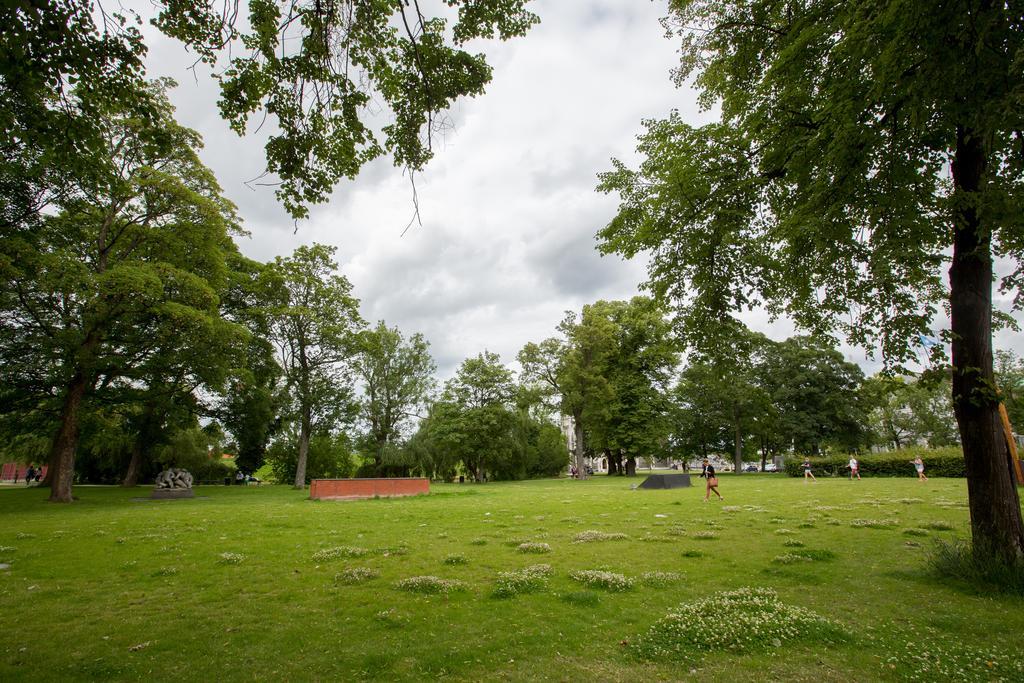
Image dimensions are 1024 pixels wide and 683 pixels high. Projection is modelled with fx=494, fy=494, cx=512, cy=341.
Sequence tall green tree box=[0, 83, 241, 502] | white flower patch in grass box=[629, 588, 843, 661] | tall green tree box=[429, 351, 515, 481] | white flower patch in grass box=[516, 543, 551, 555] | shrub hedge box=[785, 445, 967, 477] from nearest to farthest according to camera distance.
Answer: white flower patch in grass box=[629, 588, 843, 661] < white flower patch in grass box=[516, 543, 551, 555] < tall green tree box=[0, 83, 241, 502] < shrub hedge box=[785, 445, 967, 477] < tall green tree box=[429, 351, 515, 481]

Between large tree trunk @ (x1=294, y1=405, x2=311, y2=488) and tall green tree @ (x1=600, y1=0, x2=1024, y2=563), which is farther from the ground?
tall green tree @ (x1=600, y1=0, x2=1024, y2=563)

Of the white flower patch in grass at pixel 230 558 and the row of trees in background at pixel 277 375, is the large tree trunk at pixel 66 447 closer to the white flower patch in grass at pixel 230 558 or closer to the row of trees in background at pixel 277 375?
the row of trees in background at pixel 277 375

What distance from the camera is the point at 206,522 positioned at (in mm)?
15328

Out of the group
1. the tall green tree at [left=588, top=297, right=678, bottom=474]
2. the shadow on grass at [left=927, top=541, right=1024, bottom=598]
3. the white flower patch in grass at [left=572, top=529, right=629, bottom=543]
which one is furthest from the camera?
the tall green tree at [left=588, top=297, right=678, bottom=474]

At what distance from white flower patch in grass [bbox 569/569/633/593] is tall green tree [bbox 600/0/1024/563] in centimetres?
521

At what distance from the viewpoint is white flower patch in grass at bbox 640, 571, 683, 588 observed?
23.6 feet

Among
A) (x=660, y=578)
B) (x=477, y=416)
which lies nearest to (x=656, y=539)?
(x=660, y=578)

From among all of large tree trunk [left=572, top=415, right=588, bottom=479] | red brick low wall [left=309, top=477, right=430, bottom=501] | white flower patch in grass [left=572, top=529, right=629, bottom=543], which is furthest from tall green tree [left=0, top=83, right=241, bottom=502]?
large tree trunk [left=572, top=415, right=588, bottom=479]

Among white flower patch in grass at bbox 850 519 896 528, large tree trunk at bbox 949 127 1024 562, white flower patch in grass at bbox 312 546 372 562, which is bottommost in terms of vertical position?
white flower patch in grass at bbox 850 519 896 528

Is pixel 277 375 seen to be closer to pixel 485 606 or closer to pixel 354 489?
pixel 354 489

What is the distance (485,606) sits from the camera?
6.35 meters

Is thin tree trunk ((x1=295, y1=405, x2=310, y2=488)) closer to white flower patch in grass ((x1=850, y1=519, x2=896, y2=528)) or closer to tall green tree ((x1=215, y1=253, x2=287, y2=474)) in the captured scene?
tall green tree ((x1=215, y1=253, x2=287, y2=474))

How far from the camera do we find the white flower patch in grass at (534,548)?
31.8 feet

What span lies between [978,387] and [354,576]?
994 centimetres
